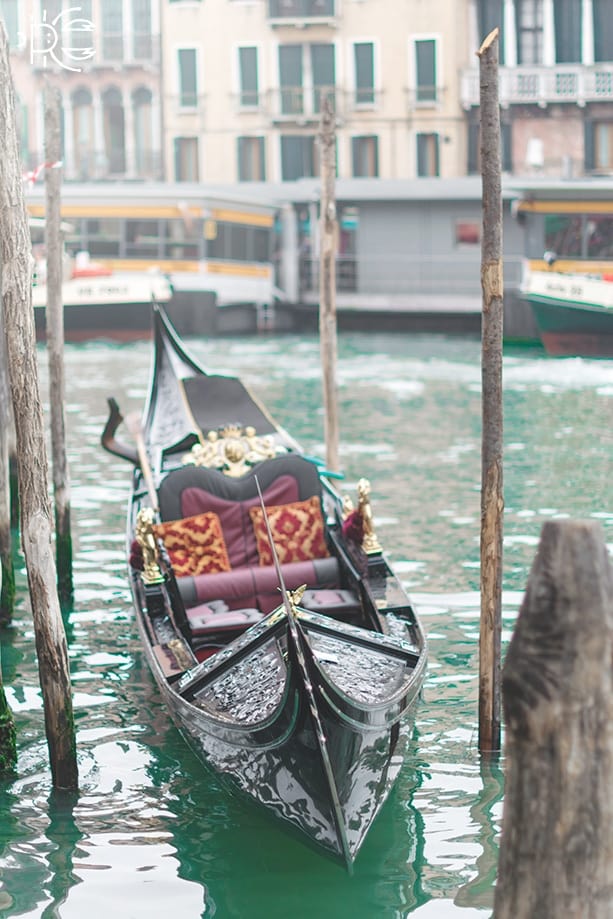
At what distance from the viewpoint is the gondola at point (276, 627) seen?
12.2 ft

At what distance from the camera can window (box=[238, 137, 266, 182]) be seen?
25750 mm

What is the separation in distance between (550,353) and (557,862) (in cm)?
1629

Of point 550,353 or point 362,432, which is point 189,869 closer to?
point 362,432

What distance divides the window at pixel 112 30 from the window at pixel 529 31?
736 centimetres

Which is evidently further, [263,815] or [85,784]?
[85,784]

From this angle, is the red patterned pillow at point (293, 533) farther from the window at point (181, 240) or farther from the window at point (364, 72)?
the window at point (364, 72)

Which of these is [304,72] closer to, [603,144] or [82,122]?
[82,122]

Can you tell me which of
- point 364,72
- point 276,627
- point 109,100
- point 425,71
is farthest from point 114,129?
point 276,627

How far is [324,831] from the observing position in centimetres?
373

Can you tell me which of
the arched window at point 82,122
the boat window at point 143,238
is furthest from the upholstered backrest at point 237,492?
the arched window at point 82,122

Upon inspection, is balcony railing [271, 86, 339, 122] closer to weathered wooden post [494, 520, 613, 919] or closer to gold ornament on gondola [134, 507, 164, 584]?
gold ornament on gondola [134, 507, 164, 584]

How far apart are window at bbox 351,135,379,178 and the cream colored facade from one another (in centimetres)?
2

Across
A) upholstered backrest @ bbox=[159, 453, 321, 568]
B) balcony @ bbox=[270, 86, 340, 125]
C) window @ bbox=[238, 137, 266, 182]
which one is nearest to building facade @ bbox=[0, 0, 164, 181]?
window @ bbox=[238, 137, 266, 182]

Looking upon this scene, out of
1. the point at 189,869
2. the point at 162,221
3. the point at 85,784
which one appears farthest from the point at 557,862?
the point at 162,221
